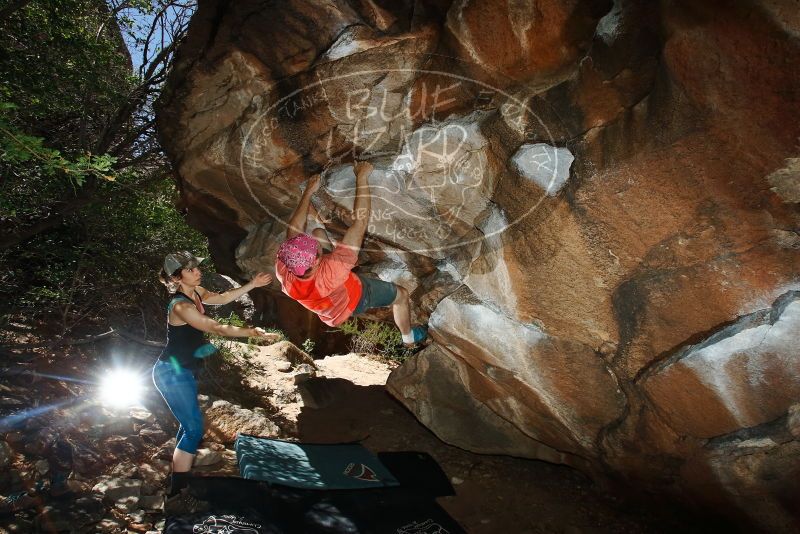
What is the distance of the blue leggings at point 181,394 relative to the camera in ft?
11.7

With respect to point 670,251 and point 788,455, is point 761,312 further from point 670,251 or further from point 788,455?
point 788,455

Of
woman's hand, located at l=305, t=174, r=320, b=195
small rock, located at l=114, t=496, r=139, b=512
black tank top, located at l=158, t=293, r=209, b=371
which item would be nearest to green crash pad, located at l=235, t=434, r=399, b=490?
small rock, located at l=114, t=496, r=139, b=512

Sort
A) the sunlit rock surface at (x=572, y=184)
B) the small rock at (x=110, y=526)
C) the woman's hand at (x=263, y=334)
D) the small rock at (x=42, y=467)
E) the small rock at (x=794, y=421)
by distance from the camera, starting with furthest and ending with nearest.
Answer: the small rock at (x=42, y=467)
the small rock at (x=110, y=526)
the woman's hand at (x=263, y=334)
the small rock at (x=794, y=421)
the sunlit rock surface at (x=572, y=184)

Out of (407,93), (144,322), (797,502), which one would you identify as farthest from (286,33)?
(797,502)

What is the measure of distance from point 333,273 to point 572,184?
200 cm

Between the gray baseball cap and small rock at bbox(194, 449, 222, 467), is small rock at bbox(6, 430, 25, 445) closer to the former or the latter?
small rock at bbox(194, 449, 222, 467)

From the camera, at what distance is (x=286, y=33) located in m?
3.69

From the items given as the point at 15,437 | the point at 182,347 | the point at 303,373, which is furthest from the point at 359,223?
the point at 303,373

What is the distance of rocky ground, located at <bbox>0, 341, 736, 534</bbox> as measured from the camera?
11.6 feet

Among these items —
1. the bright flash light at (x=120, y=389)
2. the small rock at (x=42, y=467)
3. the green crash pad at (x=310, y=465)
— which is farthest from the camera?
the bright flash light at (x=120, y=389)

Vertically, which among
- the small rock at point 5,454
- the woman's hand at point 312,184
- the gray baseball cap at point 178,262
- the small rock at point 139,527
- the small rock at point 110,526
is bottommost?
the small rock at point 139,527

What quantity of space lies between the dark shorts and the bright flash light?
3004 mm

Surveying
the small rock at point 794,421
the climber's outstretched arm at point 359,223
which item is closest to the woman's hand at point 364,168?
the climber's outstretched arm at point 359,223

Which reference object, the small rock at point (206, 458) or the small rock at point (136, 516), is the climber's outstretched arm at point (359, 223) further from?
the small rock at point (136, 516)
